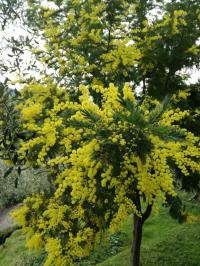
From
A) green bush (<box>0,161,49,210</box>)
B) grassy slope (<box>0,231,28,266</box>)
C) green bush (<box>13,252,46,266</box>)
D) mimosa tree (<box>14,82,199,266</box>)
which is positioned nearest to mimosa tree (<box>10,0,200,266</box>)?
mimosa tree (<box>14,82,199,266</box>)

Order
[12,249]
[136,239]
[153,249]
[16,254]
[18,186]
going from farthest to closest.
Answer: [18,186]
[12,249]
[16,254]
[153,249]
[136,239]

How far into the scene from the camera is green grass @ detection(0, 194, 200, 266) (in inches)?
391

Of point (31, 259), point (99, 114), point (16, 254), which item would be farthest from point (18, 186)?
point (99, 114)

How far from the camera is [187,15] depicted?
7.47 metres

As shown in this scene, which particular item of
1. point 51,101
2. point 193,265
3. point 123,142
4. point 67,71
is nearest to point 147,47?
point 67,71

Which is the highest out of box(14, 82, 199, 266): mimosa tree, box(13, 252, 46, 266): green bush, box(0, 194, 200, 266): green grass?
box(14, 82, 199, 266): mimosa tree

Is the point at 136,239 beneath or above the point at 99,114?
beneath

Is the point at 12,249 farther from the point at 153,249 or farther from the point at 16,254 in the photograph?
the point at 153,249

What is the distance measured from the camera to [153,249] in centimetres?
1060

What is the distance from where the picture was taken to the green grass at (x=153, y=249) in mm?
9938

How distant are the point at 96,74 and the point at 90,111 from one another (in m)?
2.40

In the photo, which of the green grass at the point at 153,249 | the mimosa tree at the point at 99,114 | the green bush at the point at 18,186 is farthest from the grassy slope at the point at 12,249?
the mimosa tree at the point at 99,114

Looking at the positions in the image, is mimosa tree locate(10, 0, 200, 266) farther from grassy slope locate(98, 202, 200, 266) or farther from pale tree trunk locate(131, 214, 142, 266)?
grassy slope locate(98, 202, 200, 266)

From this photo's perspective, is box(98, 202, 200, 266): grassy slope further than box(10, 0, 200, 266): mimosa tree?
Yes
